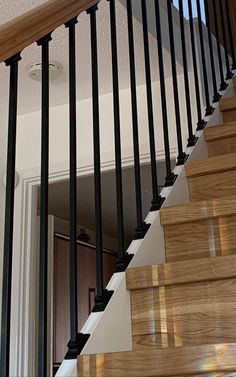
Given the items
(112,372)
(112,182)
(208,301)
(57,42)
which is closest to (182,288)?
(208,301)

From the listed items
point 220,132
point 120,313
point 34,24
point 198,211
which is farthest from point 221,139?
point 34,24

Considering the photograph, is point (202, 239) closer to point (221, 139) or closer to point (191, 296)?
point (191, 296)

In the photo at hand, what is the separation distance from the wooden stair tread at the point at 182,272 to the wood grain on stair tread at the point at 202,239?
0.76 ft

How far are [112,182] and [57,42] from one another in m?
1.79

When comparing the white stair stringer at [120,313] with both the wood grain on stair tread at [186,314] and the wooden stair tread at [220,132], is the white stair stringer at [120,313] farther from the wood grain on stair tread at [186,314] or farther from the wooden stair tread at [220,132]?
the wooden stair tread at [220,132]

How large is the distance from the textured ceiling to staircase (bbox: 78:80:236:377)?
2.51 ft

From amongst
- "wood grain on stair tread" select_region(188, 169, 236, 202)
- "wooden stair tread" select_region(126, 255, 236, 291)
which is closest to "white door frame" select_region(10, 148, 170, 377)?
"wood grain on stair tread" select_region(188, 169, 236, 202)

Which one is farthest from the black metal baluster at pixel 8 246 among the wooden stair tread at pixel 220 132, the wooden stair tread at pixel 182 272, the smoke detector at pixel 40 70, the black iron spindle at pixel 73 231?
the smoke detector at pixel 40 70

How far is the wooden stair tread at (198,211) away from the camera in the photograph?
5.48 feet

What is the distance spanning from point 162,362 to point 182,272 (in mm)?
322

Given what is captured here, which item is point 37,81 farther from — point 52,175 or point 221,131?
point 221,131

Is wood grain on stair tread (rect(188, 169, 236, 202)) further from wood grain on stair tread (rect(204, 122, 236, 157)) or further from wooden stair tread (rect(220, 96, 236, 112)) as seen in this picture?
wooden stair tread (rect(220, 96, 236, 112))

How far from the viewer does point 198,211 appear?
66.6 inches

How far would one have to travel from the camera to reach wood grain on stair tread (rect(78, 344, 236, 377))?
3.69ft
